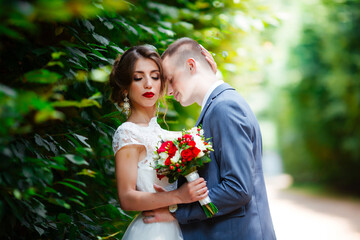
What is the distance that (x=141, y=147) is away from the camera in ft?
8.97

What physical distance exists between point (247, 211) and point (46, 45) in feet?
5.40

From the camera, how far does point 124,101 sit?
2.98 m

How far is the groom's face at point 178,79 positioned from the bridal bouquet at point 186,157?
0.57 metres

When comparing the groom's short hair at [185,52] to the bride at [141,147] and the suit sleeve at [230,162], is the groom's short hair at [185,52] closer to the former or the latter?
the bride at [141,147]

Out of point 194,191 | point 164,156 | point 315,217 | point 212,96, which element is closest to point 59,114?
point 164,156

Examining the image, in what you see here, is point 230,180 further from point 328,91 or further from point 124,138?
point 328,91

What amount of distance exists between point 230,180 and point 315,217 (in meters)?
12.5

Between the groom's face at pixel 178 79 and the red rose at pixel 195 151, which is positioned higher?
the groom's face at pixel 178 79

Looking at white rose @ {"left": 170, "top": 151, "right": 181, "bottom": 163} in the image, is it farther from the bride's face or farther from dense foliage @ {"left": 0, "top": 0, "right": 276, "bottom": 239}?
the bride's face

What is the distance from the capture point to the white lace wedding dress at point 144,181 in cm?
261

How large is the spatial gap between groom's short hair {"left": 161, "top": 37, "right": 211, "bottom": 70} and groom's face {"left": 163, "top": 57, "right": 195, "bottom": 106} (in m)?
0.04

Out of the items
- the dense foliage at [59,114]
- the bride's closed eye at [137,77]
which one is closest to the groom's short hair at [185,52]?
the bride's closed eye at [137,77]

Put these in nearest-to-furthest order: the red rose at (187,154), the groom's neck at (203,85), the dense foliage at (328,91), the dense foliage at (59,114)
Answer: the dense foliage at (59,114)
the red rose at (187,154)
the groom's neck at (203,85)
the dense foliage at (328,91)

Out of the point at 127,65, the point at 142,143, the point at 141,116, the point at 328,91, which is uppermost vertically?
the point at 127,65
